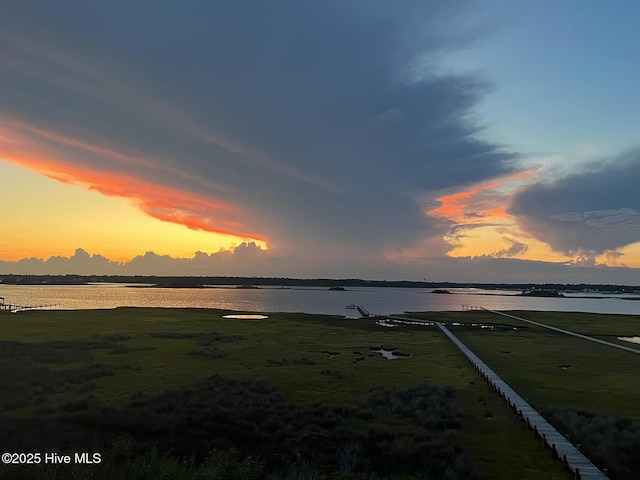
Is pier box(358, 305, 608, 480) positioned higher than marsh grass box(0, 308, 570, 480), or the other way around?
pier box(358, 305, 608, 480)

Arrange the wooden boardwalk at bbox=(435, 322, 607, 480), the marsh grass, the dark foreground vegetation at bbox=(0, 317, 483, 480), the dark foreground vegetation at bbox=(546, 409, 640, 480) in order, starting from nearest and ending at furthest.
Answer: the dark foreground vegetation at bbox=(0, 317, 483, 480) < the wooden boardwalk at bbox=(435, 322, 607, 480) < the marsh grass < the dark foreground vegetation at bbox=(546, 409, 640, 480)

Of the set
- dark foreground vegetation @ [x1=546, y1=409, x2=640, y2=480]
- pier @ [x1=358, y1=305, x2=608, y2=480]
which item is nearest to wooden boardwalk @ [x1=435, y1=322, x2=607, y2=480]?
pier @ [x1=358, y1=305, x2=608, y2=480]

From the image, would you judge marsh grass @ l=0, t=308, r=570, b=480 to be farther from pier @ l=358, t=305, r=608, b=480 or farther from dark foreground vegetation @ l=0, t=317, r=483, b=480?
pier @ l=358, t=305, r=608, b=480

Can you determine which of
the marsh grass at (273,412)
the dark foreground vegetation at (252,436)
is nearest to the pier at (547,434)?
the marsh grass at (273,412)

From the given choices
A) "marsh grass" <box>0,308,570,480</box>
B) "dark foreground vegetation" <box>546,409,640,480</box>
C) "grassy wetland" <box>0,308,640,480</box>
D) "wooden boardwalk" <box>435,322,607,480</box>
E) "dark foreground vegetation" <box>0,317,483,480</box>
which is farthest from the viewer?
"dark foreground vegetation" <box>546,409,640,480</box>

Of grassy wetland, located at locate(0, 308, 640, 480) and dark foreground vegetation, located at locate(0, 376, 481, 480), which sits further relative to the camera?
grassy wetland, located at locate(0, 308, 640, 480)

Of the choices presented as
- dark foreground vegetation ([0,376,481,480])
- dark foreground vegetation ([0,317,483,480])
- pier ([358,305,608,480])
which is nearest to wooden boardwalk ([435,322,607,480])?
pier ([358,305,608,480])
